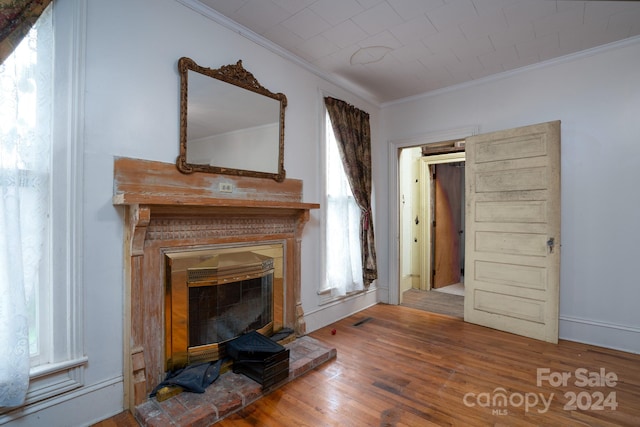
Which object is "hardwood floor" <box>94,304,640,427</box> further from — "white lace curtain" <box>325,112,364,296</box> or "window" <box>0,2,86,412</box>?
"window" <box>0,2,86,412</box>

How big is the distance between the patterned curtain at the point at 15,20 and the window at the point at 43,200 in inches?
2.4

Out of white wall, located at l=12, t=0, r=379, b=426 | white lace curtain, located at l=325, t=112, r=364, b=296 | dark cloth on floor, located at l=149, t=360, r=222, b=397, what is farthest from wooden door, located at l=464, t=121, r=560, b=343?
white wall, located at l=12, t=0, r=379, b=426

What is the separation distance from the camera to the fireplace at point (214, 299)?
203 centimetres

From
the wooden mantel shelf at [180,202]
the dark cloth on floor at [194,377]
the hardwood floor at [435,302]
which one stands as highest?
the wooden mantel shelf at [180,202]

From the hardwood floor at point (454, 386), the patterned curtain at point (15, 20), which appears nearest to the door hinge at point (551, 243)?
the hardwood floor at point (454, 386)

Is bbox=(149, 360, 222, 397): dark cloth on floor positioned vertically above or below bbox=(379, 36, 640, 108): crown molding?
below

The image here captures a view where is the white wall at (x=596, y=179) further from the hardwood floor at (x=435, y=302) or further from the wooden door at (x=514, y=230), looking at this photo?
the hardwood floor at (x=435, y=302)

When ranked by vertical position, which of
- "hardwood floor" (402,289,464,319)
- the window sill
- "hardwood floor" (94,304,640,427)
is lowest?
"hardwood floor" (402,289,464,319)

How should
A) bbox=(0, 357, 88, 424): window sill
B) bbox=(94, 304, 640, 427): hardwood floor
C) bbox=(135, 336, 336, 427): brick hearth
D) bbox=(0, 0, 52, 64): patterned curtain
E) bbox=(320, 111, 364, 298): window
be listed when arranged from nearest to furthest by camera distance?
bbox=(0, 0, 52, 64): patterned curtain
bbox=(0, 357, 88, 424): window sill
bbox=(135, 336, 336, 427): brick hearth
bbox=(94, 304, 640, 427): hardwood floor
bbox=(320, 111, 364, 298): window

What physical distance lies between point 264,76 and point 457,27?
5.56ft

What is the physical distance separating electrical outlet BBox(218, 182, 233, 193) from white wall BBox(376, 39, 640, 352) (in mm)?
3059

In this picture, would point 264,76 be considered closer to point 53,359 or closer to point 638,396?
point 53,359

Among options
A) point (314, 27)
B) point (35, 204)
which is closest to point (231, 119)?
point (314, 27)

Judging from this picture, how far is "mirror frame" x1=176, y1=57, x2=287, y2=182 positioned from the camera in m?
2.10
